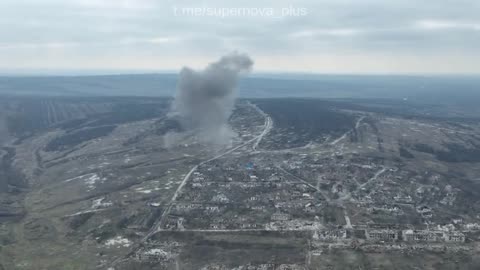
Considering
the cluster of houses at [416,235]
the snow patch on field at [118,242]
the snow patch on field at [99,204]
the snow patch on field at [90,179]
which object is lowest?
the snow patch on field at [118,242]

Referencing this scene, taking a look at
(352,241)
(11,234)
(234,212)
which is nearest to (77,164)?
(11,234)

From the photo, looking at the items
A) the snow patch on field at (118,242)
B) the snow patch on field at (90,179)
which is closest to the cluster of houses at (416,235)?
the snow patch on field at (118,242)

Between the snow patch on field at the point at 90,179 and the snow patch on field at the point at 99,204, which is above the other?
the snow patch on field at the point at 90,179

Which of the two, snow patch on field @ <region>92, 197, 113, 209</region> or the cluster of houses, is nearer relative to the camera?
the cluster of houses

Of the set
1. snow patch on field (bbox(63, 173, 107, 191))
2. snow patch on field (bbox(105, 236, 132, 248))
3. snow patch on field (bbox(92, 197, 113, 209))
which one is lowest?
snow patch on field (bbox(105, 236, 132, 248))

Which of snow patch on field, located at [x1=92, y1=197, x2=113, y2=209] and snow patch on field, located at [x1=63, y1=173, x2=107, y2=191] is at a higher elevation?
snow patch on field, located at [x1=63, y1=173, x2=107, y2=191]

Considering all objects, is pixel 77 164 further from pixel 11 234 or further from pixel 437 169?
pixel 437 169

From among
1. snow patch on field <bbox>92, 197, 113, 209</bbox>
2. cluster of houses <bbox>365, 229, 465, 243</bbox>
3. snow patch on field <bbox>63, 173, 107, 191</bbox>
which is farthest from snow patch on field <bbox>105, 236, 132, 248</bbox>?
cluster of houses <bbox>365, 229, 465, 243</bbox>

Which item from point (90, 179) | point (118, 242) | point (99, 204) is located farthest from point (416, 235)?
point (90, 179)

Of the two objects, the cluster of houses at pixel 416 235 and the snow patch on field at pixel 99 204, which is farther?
the snow patch on field at pixel 99 204

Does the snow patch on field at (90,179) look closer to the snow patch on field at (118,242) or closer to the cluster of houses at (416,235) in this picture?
the snow patch on field at (118,242)

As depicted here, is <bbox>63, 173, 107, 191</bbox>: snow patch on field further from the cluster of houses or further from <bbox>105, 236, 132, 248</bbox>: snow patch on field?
the cluster of houses
